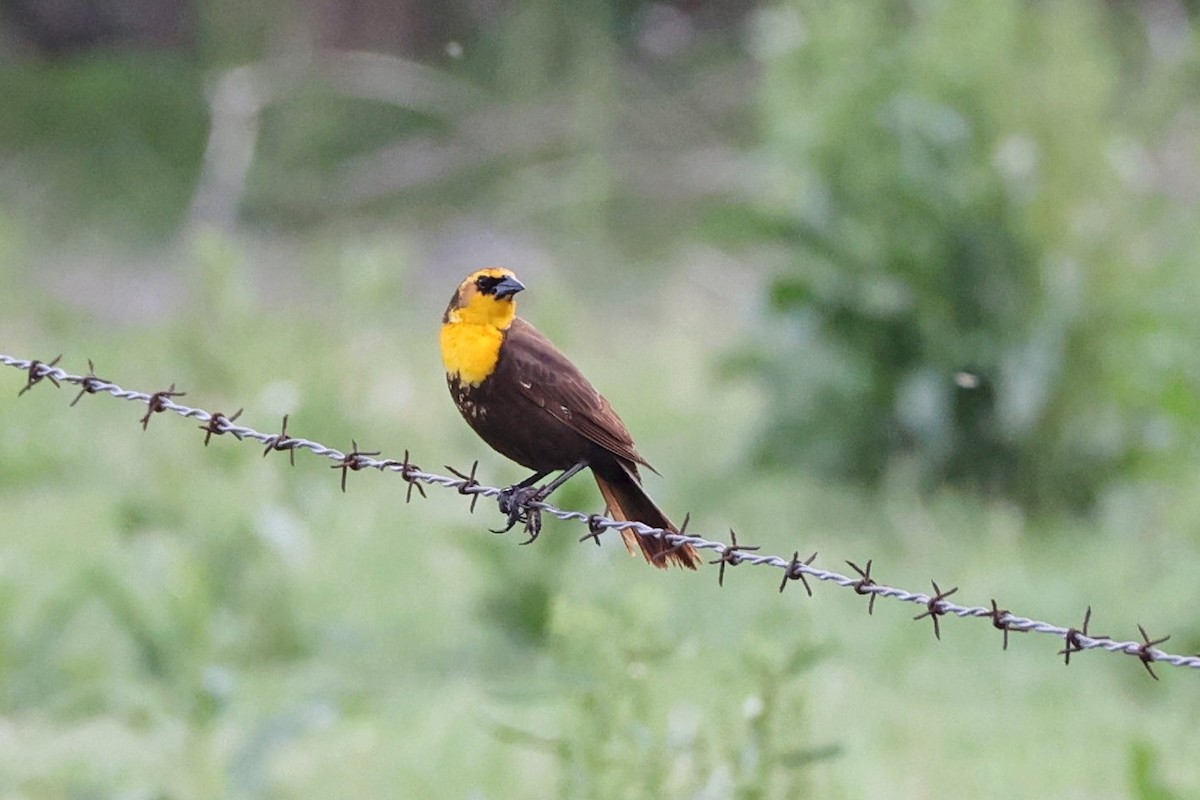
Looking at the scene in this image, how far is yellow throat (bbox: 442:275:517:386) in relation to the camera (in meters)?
2.89

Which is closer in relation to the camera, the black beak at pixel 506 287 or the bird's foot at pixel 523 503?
the black beak at pixel 506 287

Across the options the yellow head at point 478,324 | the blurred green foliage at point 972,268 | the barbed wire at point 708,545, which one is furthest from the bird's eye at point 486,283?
the blurred green foliage at point 972,268

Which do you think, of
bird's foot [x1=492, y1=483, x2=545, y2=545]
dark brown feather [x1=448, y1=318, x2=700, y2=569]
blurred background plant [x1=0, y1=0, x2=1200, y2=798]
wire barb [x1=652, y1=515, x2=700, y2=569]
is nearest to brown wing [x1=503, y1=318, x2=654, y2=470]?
dark brown feather [x1=448, y1=318, x2=700, y2=569]

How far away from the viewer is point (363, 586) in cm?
618

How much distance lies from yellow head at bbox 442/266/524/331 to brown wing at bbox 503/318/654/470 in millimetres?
36

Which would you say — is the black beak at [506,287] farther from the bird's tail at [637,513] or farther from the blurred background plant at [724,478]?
the blurred background plant at [724,478]

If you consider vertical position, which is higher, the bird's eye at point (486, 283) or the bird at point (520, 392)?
the bird's eye at point (486, 283)

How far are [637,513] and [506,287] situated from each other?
485 millimetres

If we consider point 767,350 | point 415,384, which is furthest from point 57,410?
point 767,350

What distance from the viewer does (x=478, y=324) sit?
294 centimetres

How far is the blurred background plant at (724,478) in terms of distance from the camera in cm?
453

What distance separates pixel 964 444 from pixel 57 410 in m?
4.04

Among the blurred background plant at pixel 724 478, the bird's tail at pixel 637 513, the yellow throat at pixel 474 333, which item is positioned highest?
the blurred background plant at pixel 724 478

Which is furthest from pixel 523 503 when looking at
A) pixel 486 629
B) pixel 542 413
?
pixel 486 629
